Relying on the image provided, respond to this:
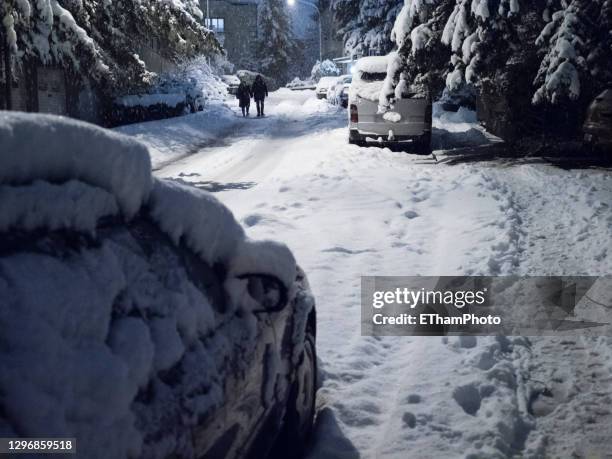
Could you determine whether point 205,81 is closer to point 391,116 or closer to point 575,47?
point 391,116

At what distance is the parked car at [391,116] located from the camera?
15938 millimetres

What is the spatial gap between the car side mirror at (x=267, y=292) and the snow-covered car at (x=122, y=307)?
1cm

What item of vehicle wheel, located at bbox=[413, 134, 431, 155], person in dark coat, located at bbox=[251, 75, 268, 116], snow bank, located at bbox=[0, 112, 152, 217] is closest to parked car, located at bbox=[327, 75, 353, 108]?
person in dark coat, located at bbox=[251, 75, 268, 116]

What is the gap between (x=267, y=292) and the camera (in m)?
2.86

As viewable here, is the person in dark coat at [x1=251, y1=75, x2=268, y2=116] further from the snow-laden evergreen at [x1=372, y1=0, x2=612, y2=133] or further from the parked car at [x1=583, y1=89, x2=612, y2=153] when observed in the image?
the parked car at [x1=583, y1=89, x2=612, y2=153]

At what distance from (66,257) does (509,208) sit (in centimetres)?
830

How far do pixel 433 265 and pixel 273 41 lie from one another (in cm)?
7059

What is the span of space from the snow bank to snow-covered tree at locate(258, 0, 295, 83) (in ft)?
242

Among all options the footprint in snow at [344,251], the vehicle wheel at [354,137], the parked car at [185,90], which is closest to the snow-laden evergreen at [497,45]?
the vehicle wheel at [354,137]

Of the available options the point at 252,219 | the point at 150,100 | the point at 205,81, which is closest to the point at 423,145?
the point at 252,219

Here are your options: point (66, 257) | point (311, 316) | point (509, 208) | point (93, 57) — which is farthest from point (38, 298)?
point (93, 57)

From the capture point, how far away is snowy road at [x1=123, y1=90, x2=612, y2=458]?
3.65m

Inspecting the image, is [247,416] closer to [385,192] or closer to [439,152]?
[385,192]

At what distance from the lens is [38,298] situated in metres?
1.60
